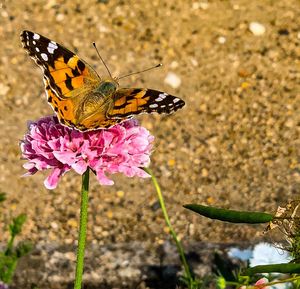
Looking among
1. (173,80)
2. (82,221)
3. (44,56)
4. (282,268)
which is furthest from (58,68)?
(173,80)

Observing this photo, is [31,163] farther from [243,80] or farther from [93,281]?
[243,80]

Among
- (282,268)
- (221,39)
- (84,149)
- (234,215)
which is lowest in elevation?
(282,268)

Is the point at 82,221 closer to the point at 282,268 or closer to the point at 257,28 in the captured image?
the point at 282,268

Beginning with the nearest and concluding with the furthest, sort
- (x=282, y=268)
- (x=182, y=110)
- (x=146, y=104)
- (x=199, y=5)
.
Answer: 1. (x=282, y=268)
2. (x=146, y=104)
3. (x=182, y=110)
4. (x=199, y=5)

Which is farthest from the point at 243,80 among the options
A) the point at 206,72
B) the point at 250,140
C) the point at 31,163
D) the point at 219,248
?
the point at 31,163

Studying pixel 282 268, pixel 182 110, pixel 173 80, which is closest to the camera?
pixel 282 268

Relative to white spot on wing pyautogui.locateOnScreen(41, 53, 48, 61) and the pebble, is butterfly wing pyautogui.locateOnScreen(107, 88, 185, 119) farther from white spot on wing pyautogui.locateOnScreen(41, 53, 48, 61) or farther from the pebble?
the pebble

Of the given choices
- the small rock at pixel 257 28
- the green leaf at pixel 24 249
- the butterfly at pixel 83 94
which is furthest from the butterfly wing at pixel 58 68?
the small rock at pixel 257 28
